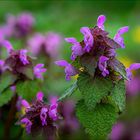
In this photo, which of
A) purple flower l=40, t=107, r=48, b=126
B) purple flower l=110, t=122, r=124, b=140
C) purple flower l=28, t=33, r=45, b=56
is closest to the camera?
purple flower l=40, t=107, r=48, b=126

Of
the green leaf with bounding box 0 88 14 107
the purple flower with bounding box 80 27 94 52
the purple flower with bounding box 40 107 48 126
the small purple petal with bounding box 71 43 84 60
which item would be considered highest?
the purple flower with bounding box 80 27 94 52

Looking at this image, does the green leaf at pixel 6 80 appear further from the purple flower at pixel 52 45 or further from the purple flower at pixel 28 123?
the purple flower at pixel 52 45

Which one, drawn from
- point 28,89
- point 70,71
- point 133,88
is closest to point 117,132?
point 133,88

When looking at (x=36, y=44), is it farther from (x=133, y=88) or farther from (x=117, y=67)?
(x=117, y=67)

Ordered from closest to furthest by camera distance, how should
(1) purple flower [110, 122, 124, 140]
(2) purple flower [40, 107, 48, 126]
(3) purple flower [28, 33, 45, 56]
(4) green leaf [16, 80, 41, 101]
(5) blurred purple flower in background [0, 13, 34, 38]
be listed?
(2) purple flower [40, 107, 48, 126]
(4) green leaf [16, 80, 41, 101]
(1) purple flower [110, 122, 124, 140]
(3) purple flower [28, 33, 45, 56]
(5) blurred purple flower in background [0, 13, 34, 38]

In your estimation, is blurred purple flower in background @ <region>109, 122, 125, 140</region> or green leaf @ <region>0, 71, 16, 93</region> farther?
blurred purple flower in background @ <region>109, 122, 125, 140</region>

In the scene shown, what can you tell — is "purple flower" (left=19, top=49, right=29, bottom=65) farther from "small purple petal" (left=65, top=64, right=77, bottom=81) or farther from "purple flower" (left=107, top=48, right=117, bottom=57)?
"purple flower" (left=107, top=48, right=117, bottom=57)

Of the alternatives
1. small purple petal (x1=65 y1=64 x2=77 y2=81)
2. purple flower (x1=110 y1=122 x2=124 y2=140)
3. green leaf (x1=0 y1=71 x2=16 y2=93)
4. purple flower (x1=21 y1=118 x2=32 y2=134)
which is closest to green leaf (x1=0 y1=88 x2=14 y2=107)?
green leaf (x1=0 y1=71 x2=16 y2=93)

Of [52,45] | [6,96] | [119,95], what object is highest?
[119,95]

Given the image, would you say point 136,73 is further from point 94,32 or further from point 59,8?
point 59,8
